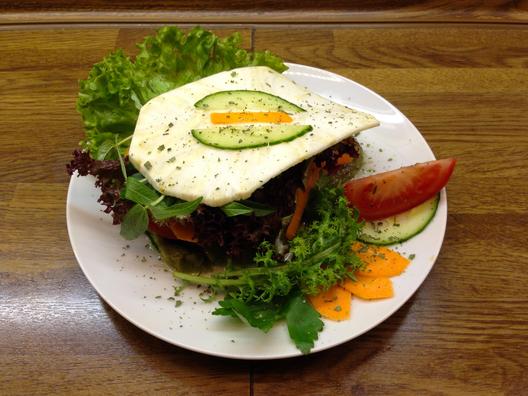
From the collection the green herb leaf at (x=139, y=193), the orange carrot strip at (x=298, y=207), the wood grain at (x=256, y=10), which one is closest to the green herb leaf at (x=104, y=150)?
the green herb leaf at (x=139, y=193)

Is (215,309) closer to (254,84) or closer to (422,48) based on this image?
(254,84)

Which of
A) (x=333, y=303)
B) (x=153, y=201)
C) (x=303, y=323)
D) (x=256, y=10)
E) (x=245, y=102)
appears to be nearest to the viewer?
(x=303, y=323)

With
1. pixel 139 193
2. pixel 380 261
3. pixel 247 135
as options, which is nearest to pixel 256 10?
pixel 247 135

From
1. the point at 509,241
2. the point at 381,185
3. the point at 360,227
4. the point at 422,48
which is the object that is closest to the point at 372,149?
the point at 381,185

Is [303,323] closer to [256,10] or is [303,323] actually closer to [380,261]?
[380,261]

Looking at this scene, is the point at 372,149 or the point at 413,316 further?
the point at 372,149

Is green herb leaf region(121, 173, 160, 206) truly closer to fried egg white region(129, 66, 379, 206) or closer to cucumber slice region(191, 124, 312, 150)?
fried egg white region(129, 66, 379, 206)
